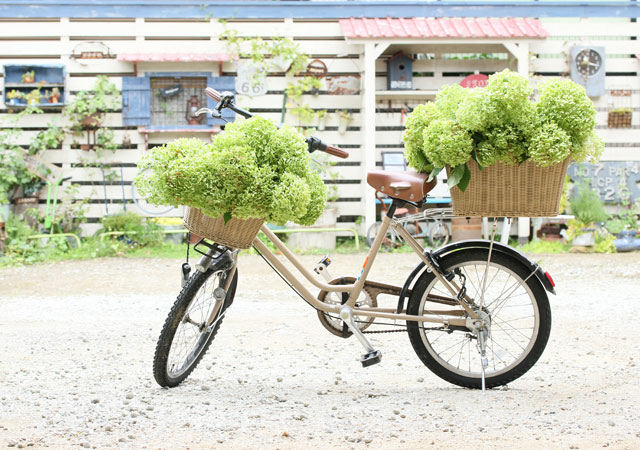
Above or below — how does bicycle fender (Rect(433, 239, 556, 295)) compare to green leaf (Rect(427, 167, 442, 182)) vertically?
below

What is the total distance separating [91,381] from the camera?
10.5 feet

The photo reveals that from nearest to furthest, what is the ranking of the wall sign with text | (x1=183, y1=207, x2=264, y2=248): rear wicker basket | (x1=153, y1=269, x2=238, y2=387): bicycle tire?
(x1=183, y1=207, x2=264, y2=248): rear wicker basket, (x1=153, y1=269, x2=238, y2=387): bicycle tire, the wall sign with text

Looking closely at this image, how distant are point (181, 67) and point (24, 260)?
296 cm

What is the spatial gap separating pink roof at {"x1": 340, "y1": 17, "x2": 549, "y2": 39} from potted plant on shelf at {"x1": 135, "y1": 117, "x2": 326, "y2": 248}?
18.2ft

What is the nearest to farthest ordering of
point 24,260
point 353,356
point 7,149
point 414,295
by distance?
point 414,295 → point 353,356 → point 24,260 → point 7,149

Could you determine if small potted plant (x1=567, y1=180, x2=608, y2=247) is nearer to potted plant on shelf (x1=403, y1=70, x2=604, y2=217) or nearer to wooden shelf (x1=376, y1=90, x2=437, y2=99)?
wooden shelf (x1=376, y1=90, x2=437, y2=99)

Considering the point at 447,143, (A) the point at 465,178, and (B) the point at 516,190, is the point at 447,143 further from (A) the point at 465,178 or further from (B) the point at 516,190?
(B) the point at 516,190

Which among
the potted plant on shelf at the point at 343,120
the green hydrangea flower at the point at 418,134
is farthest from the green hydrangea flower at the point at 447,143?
the potted plant on shelf at the point at 343,120

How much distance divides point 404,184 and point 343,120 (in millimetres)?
5770

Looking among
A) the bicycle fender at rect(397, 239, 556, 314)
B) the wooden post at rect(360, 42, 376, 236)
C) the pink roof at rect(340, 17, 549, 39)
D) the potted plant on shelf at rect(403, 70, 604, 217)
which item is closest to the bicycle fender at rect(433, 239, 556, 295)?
the bicycle fender at rect(397, 239, 556, 314)

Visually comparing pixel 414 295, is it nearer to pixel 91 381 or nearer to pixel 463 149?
pixel 463 149

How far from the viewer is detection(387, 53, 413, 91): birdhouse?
8.54 metres

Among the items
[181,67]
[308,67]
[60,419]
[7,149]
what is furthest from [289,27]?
[60,419]

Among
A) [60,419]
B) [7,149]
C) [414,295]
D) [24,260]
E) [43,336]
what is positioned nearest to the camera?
[60,419]
